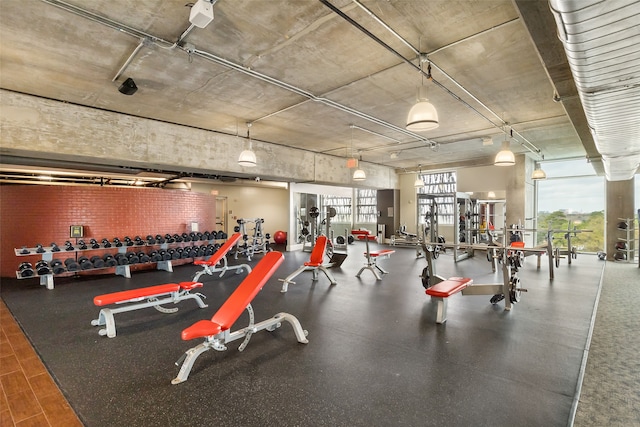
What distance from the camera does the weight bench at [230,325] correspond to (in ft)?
7.66

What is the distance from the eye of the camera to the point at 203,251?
7.40m

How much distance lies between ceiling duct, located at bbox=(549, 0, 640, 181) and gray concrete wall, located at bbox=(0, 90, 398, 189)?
593 cm

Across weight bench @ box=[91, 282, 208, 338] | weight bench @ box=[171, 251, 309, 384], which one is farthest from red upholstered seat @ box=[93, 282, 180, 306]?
weight bench @ box=[171, 251, 309, 384]

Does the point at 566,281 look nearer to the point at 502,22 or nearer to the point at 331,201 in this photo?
the point at 502,22

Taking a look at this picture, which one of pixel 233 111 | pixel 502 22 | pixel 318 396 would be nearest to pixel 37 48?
pixel 233 111

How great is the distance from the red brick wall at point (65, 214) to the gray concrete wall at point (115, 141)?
1213mm

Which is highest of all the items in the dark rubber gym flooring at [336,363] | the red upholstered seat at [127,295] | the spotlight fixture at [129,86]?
the spotlight fixture at [129,86]

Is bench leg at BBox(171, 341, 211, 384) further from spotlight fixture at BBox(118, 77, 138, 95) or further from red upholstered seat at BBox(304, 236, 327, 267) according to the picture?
spotlight fixture at BBox(118, 77, 138, 95)

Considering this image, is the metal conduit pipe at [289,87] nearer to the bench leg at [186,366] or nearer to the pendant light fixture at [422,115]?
the pendant light fixture at [422,115]

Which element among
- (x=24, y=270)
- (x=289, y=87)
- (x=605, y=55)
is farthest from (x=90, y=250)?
(x=605, y=55)

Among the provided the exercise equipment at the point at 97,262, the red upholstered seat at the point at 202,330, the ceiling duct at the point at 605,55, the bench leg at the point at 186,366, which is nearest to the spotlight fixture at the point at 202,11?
the ceiling duct at the point at 605,55

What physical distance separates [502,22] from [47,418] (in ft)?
15.5

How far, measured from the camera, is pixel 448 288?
11.7ft

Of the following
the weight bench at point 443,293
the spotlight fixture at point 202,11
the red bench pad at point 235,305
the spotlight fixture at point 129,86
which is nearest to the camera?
the spotlight fixture at point 202,11
